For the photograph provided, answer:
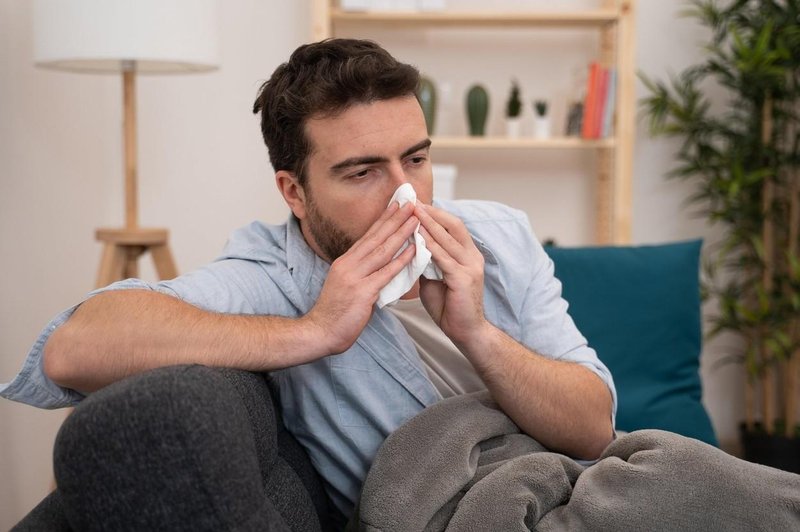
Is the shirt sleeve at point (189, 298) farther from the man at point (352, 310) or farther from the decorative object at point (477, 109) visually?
the decorative object at point (477, 109)

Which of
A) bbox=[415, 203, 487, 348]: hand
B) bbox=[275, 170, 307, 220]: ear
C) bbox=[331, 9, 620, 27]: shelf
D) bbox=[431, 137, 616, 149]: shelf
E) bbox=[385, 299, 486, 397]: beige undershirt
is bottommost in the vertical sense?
bbox=[385, 299, 486, 397]: beige undershirt

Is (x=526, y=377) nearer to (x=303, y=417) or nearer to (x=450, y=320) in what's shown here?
(x=450, y=320)

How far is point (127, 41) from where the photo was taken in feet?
8.02

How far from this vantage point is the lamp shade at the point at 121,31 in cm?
244

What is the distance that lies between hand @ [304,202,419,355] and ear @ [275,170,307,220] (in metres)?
0.29

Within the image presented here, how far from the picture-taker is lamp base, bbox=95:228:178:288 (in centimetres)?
263

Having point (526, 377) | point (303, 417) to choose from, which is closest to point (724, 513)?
point (526, 377)

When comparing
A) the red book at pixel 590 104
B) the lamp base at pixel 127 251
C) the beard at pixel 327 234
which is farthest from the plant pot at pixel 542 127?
the beard at pixel 327 234

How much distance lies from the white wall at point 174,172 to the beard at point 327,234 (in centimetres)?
198

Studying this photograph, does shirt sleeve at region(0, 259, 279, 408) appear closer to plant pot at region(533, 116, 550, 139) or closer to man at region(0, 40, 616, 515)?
man at region(0, 40, 616, 515)

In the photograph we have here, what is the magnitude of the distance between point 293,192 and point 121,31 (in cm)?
104

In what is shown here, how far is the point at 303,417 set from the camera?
5.00ft

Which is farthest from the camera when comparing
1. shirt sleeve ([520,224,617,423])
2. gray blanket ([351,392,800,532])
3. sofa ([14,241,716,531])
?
shirt sleeve ([520,224,617,423])

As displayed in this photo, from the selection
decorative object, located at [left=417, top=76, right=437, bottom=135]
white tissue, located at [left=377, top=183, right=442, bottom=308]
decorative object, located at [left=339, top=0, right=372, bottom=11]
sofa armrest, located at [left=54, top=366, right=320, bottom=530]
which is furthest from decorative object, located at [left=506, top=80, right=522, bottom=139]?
sofa armrest, located at [left=54, top=366, right=320, bottom=530]
